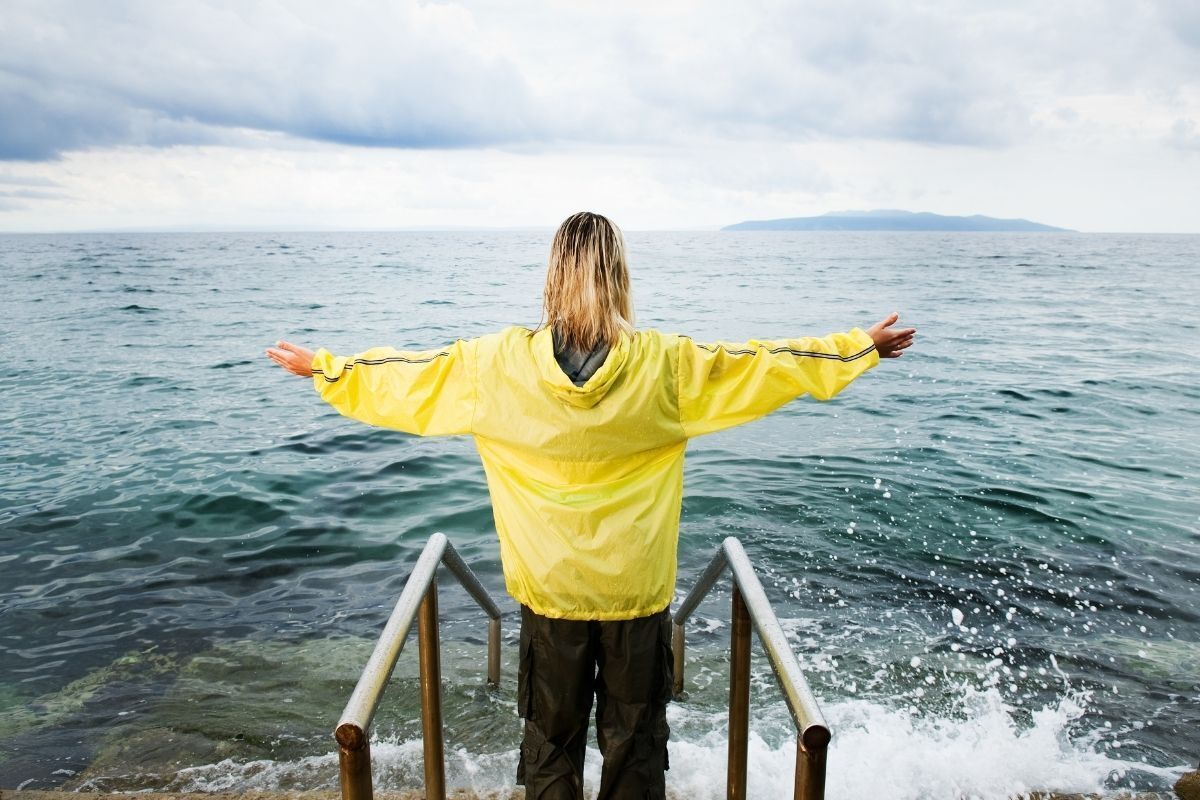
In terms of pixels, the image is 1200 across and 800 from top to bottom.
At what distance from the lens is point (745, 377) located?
97.0 inches

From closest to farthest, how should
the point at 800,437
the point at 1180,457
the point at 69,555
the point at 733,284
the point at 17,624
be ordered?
1. the point at 17,624
2. the point at 69,555
3. the point at 1180,457
4. the point at 800,437
5. the point at 733,284

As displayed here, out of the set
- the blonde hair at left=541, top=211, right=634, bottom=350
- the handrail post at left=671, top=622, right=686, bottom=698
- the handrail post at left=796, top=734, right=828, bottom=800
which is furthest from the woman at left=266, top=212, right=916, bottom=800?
the handrail post at left=671, top=622, right=686, bottom=698

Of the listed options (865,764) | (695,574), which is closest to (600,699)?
(865,764)

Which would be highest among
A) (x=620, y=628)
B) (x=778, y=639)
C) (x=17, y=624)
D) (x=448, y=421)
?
(x=448, y=421)

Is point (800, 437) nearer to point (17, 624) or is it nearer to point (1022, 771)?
point (1022, 771)

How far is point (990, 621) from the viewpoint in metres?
6.22

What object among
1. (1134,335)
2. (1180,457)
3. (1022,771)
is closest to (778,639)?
(1022,771)

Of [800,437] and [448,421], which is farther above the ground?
[448,421]

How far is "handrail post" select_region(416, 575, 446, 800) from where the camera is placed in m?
2.47

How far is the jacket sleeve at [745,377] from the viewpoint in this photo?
2.43 metres

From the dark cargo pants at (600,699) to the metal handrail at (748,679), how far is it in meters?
0.24

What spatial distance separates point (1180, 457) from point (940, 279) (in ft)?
124

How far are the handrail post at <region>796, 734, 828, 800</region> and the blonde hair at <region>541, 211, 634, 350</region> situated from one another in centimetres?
115

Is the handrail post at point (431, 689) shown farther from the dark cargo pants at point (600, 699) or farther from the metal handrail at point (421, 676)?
the dark cargo pants at point (600, 699)
